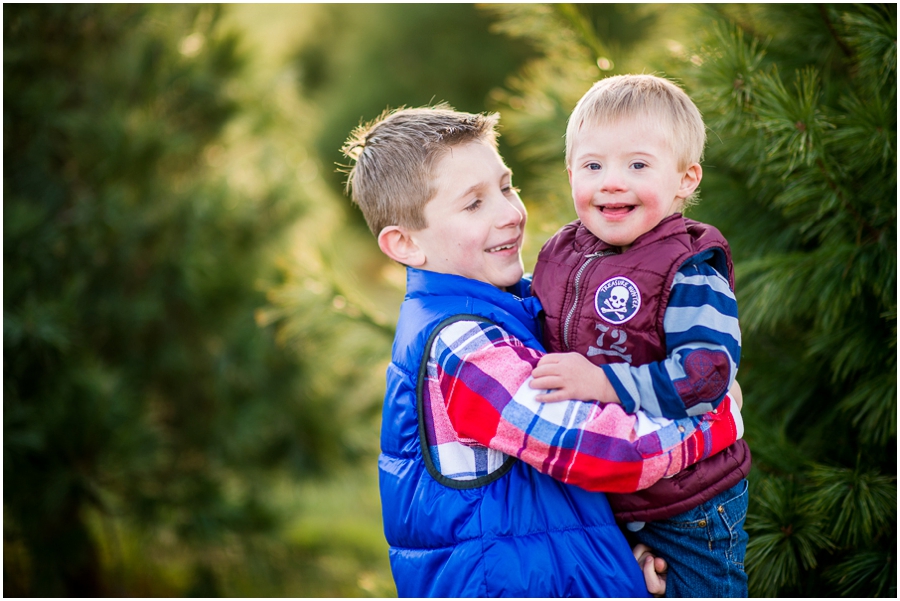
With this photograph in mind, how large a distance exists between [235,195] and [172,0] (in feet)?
2.76

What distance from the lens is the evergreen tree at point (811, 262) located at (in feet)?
4.67

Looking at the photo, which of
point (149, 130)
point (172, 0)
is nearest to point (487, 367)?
point (149, 130)

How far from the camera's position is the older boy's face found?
1376 mm

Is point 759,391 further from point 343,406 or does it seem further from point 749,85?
point 343,406

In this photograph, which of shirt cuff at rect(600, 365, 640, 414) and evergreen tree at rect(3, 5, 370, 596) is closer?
shirt cuff at rect(600, 365, 640, 414)

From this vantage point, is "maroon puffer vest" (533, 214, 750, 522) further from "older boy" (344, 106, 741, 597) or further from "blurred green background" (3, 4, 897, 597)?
"blurred green background" (3, 4, 897, 597)

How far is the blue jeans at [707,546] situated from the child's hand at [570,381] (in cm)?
29

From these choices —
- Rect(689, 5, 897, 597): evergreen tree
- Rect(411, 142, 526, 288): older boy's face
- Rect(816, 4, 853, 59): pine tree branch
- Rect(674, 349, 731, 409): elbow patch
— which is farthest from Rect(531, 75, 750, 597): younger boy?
Rect(816, 4, 853, 59): pine tree branch

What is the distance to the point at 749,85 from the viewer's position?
1441mm

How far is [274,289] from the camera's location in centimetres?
245

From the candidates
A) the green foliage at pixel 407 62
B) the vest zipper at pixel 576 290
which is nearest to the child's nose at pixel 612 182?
the vest zipper at pixel 576 290

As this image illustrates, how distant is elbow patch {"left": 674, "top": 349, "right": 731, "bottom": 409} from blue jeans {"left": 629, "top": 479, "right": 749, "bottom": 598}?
23 centimetres

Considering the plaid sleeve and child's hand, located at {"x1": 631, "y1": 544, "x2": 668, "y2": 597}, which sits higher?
the plaid sleeve

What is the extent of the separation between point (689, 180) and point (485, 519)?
27.9 inches
